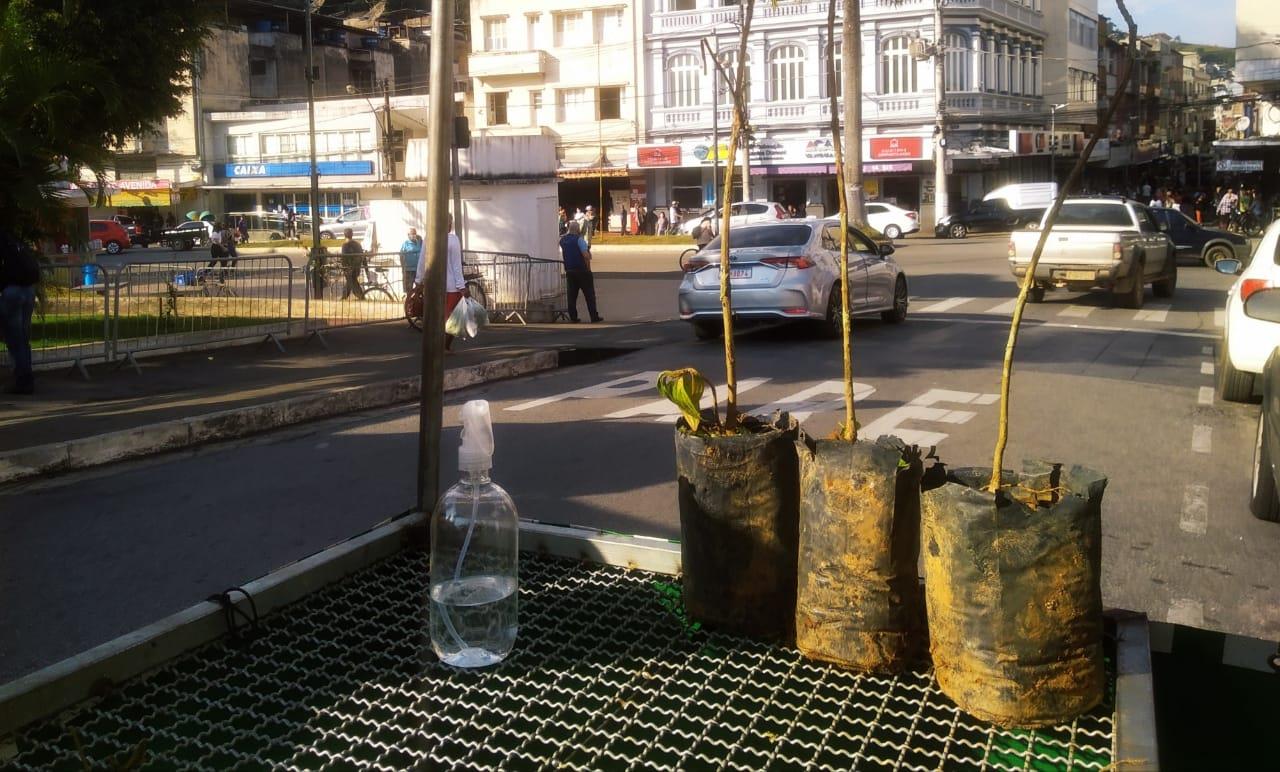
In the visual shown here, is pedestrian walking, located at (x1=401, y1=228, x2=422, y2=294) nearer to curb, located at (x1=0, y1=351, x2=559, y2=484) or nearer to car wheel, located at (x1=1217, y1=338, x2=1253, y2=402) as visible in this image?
curb, located at (x1=0, y1=351, x2=559, y2=484)

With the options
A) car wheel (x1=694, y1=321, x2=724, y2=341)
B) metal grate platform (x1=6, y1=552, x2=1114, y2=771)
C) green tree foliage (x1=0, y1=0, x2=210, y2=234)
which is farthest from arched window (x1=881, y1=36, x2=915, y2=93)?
metal grate platform (x1=6, y1=552, x2=1114, y2=771)

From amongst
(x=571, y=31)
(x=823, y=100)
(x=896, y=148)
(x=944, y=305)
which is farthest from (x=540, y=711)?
(x=571, y=31)

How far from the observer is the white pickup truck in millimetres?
19797

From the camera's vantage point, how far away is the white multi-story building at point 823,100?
1993 inches

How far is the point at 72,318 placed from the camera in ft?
48.5

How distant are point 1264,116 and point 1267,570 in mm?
63968

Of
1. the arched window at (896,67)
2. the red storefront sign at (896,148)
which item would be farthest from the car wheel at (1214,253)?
the arched window at (896,67)

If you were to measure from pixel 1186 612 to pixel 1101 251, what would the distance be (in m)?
15.3

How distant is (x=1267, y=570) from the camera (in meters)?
6.50

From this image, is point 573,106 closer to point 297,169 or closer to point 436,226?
point 297,169

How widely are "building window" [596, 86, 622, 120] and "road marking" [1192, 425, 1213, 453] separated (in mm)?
48446

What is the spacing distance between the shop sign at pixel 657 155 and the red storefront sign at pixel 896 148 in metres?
9.00

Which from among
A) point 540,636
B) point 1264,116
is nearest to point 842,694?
point 540,636

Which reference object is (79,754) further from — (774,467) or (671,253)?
(671,253)
